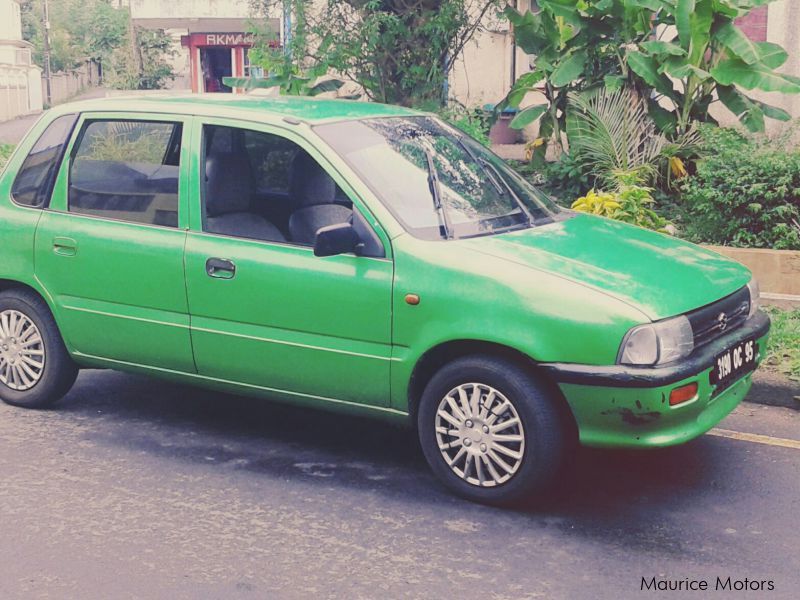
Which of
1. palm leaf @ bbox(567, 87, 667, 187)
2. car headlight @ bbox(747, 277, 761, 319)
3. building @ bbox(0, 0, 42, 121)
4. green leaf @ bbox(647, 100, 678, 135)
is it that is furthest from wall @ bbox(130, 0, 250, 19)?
car headlight @ bbox(747, 277, 761, 319)

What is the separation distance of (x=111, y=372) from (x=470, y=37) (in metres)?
5.79

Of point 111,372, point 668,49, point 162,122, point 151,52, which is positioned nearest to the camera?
point 162,122

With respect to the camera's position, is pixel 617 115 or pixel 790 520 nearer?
pixel 790 520

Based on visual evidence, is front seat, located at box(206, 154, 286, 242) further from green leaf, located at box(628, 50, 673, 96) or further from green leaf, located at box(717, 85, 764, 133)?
green leaf, located at box(717, 85, 764, 133)

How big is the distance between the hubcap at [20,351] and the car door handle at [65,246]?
0.50 m

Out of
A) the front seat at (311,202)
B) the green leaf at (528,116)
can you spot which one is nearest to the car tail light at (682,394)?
the front seat at (311,202)

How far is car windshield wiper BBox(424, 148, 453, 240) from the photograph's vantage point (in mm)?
5516

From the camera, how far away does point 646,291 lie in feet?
16.5

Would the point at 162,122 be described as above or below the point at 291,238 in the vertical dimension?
above

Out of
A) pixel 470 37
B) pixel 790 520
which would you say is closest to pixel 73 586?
pixel 790 520

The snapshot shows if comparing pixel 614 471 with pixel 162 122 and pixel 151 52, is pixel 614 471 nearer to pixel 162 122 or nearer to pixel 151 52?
pixel 162 122

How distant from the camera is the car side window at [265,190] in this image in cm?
579

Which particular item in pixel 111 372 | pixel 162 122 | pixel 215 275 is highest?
pixel 162 122

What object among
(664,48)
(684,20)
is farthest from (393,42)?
(684,20)
